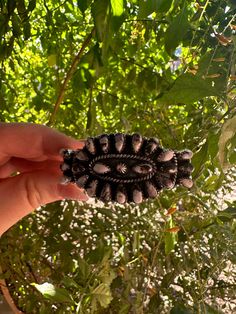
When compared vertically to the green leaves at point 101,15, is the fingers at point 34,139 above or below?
below

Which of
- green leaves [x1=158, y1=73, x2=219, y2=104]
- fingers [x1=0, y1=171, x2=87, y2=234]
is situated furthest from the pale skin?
green leaves [x1=158, y1=73, x2=219, y2=104]

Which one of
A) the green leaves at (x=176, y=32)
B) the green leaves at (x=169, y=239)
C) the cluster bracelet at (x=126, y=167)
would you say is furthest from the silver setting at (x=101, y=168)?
the green leaves at (x=169, y=239)

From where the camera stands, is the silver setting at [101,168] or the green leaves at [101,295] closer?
the silver setting at [101,168]

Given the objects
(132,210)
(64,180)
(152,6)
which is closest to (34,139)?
(64,180)

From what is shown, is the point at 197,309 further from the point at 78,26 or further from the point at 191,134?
the point at 78,26

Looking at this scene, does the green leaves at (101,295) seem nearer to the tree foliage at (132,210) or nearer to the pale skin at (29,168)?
the tree foliage at (132,210)

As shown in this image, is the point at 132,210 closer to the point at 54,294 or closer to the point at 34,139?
the point at 54,294
